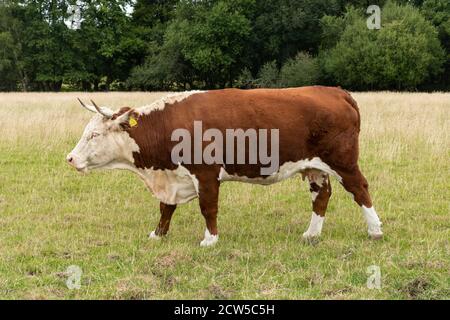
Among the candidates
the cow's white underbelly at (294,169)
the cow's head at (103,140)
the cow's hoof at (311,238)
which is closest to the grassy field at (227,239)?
the cow's hoof at (311,238)

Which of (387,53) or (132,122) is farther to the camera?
(387,53)

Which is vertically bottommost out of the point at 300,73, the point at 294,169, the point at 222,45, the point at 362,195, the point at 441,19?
the point at 362,195

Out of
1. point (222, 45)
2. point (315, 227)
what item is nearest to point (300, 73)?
point (222, 45)

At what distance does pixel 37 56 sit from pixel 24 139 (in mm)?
45832

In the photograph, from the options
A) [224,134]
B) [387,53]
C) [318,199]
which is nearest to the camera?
[224,134]

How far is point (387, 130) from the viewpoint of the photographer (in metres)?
14.7

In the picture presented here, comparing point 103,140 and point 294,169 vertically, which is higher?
point 103,140

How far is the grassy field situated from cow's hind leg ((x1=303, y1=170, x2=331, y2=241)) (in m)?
0.16

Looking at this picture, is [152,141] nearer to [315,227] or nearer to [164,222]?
[164,222]

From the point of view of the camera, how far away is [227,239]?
6.90 metres

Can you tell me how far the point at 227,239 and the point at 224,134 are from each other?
4.33 ft

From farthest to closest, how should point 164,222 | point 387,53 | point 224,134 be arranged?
1. point 387,53
2. point 164,222
3. point 224,134

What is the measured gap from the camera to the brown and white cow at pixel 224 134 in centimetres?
659
